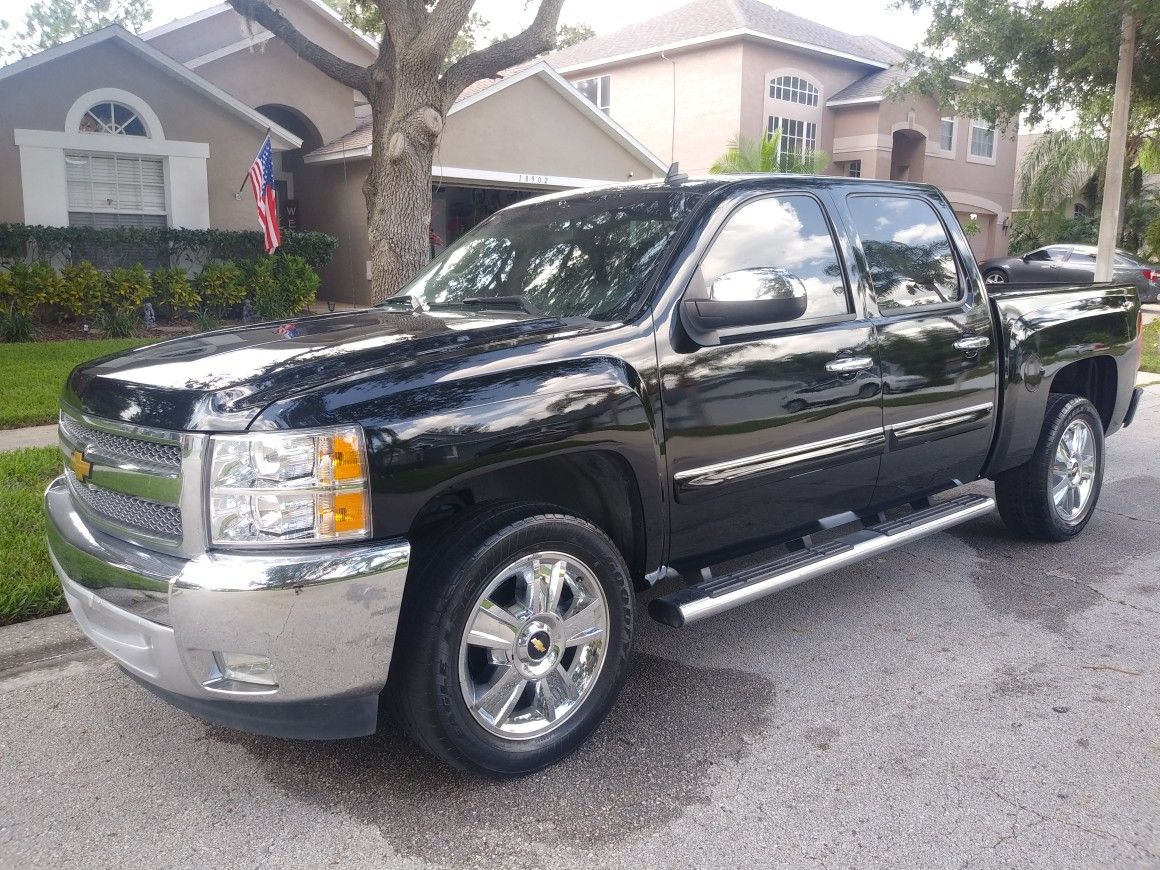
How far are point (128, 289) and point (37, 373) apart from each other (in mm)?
4211

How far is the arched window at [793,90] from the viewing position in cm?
2678

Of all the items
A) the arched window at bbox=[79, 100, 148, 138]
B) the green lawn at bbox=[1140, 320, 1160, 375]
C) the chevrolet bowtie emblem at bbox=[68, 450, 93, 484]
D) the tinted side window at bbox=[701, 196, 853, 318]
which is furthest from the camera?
the arched window at bbox=[79, 100, 148, 138]

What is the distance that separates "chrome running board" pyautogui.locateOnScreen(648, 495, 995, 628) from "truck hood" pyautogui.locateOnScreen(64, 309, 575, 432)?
109 cm

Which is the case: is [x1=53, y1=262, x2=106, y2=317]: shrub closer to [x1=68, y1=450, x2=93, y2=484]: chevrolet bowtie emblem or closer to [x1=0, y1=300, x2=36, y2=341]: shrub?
[x1=0, y1=300, x2=36, y2=341]: shrub

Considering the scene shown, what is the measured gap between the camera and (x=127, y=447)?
3.03 meters

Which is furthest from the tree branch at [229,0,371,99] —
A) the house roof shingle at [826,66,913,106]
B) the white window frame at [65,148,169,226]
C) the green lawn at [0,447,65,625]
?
the house roof shingle at [826,66,913,106]

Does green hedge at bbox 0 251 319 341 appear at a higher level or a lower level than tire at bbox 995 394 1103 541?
higher

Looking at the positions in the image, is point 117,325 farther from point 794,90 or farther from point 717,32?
point 794,90

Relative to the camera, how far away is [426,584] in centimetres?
293

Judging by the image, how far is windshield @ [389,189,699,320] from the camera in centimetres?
383

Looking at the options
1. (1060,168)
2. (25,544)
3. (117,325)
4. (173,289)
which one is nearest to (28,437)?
(25,544)

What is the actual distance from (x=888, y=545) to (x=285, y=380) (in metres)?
2.76

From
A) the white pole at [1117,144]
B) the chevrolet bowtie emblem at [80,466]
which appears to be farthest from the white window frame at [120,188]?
the white pole at [1117,144]

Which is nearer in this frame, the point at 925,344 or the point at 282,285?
the point at 925,344
